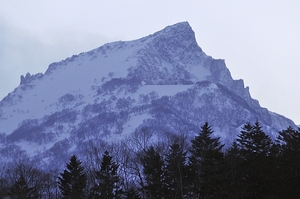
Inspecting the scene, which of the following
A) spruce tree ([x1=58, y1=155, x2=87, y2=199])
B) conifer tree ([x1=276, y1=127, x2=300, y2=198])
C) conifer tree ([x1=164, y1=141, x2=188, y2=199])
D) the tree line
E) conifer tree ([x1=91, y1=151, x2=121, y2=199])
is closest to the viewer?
the tree line

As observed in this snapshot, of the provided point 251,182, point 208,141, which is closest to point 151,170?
point 208,141

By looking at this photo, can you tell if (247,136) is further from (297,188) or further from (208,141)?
(297,188)

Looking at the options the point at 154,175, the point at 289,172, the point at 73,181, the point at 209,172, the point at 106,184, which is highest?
the point at 73,181

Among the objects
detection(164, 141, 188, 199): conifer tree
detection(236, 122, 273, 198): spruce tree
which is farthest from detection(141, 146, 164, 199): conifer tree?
detection(236, 122, 273, 198): spruce tree

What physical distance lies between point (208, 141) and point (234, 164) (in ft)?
12.0

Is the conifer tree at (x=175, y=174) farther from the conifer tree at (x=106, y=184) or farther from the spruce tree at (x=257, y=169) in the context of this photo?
the spruce tree at (x=257, y=169)

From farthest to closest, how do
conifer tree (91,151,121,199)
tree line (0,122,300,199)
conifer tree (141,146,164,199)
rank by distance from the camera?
conifer tree (91,151,121,199), conifer tree (141,146,164,199), tree line (0,122,300,199)

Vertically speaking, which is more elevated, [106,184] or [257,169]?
[106,184]

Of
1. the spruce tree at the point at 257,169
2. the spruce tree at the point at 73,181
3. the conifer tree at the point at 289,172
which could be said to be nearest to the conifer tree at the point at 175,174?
the spruce tree at the point at 257,169

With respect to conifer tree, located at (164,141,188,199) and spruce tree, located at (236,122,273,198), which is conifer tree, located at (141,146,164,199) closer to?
conifer tree, located at (164,141,188,199)

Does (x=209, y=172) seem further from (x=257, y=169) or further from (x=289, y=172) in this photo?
(x=289, y=172)

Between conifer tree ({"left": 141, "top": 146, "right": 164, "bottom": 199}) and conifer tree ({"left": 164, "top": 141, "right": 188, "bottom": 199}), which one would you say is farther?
conifer tree ({"left": 141, "top": 146, "right": 164, "bottom": 199})

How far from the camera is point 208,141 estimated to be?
5672 centimetres

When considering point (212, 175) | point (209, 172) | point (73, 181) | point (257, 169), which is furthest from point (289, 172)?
point (73, 181)
